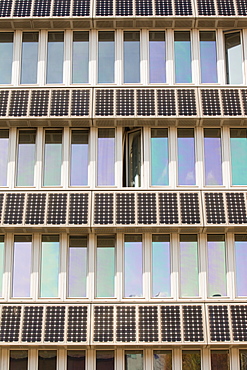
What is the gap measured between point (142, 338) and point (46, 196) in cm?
529

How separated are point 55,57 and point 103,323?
8998 mm

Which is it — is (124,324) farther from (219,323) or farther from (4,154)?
(4,154)

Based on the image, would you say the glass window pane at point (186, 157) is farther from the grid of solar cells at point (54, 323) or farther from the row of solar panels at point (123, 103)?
the grid of solar cells at point (54, 323)

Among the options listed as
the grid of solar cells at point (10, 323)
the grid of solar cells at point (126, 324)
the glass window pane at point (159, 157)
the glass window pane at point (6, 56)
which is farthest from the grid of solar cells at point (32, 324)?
the glass window pane at point (6, 56)

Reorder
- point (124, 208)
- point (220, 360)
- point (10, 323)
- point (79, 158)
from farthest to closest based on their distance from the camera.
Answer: point (79, 158), point (124, 208), point (220, 360), point (10, 323)

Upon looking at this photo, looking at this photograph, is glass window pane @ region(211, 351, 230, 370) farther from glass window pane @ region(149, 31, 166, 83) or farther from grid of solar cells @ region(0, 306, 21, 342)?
glass window pane @ region(149, 31, 166, 83)

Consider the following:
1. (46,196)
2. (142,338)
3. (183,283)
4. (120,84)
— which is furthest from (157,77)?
(142,338)

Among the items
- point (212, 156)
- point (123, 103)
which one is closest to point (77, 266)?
point (123, 103)

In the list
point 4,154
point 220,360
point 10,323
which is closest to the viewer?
point 10,323

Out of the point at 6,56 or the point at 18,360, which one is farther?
the point at 6,56

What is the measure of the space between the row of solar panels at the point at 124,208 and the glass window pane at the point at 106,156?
0.66 m

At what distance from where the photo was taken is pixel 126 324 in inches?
760

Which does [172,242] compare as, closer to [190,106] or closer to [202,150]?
[202,150]

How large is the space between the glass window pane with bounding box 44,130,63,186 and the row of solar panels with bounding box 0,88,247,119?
79 centimetres
